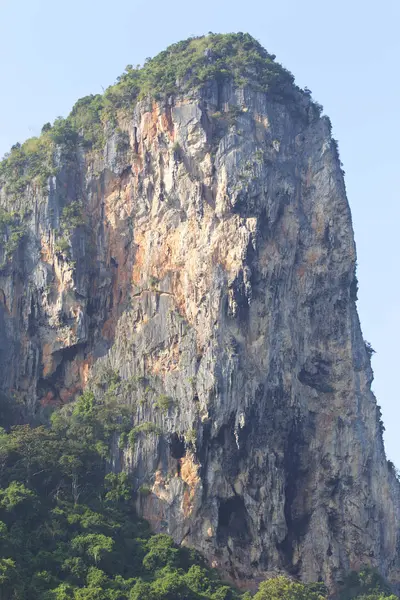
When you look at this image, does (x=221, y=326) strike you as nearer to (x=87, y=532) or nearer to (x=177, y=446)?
(x=177, y=446)

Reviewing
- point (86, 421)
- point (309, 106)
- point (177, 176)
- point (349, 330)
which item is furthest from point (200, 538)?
point (309, 106)

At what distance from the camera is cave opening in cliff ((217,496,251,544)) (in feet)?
169

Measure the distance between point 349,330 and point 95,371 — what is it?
417 inches

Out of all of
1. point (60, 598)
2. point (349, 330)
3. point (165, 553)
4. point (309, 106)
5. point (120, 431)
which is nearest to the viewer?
point (60, 598)

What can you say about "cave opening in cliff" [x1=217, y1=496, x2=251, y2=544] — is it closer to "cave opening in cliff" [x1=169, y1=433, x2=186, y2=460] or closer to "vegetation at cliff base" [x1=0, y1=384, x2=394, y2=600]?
"vegetation at cliff base" [x1=0, y1=384, x2=394, y2=600]

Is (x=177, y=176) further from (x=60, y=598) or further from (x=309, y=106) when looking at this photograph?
(x=60, y=598)

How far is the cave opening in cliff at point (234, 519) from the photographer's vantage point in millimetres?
51500

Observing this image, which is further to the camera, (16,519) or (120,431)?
(120,431)

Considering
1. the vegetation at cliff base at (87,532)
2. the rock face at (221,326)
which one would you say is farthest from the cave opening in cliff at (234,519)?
the vegetation at cliff base at (87,532)

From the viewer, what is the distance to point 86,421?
53594 millimetres

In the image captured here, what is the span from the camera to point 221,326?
175ft

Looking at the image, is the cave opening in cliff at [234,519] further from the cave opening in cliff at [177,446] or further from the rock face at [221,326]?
the cave opening in cliff at [177,446]

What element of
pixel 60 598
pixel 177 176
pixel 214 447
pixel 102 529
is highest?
pixel 177 176

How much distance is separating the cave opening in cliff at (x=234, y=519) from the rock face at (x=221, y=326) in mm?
66
